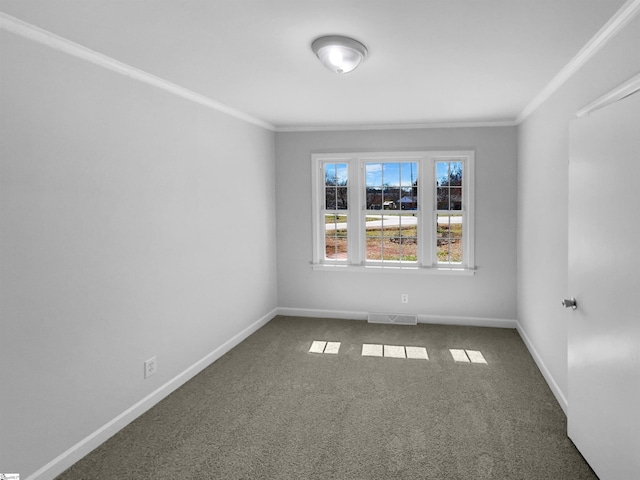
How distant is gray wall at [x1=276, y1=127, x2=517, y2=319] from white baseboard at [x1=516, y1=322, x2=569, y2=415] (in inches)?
24.1

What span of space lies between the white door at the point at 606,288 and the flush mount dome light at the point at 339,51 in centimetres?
136

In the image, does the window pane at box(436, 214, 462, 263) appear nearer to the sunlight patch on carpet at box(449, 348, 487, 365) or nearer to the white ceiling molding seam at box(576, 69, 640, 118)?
the sunlight patch on carpet at box(449, 348, 487, 365)

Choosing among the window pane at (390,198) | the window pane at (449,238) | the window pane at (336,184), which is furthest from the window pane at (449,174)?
the window pane at (336,184)

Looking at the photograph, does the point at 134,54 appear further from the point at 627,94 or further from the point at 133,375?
the point at 627,94

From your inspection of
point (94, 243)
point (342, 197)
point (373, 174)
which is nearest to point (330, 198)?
point (342, 197)

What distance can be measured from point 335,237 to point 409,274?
3.48 feet

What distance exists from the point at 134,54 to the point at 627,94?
2.77 m

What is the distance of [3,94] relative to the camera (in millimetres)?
2191

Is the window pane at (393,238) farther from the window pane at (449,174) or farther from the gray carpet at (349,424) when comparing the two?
the gray carpet at (349,424)

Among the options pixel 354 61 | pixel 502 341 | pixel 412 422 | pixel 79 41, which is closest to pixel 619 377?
pixel 412 422

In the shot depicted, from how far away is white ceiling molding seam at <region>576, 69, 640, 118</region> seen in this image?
6.79 ft

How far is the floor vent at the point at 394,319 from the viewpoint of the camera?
5.48m

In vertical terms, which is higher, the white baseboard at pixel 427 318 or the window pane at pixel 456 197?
the window pane at pixel 456 197

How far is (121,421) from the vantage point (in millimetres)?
3014
